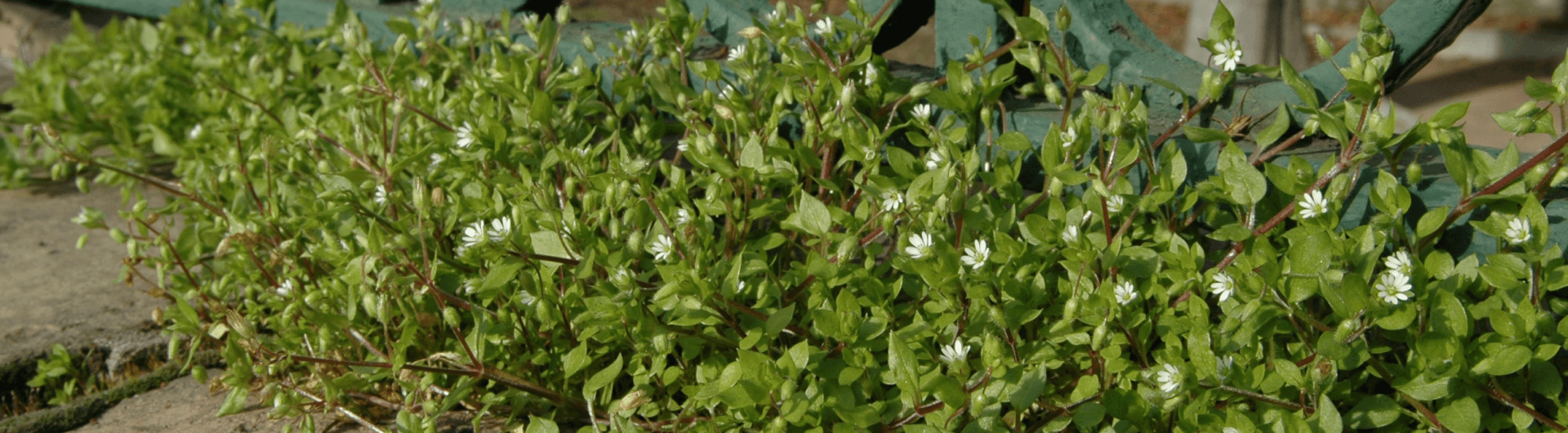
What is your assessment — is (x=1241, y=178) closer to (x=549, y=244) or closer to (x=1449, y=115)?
(x=1449, y=115)

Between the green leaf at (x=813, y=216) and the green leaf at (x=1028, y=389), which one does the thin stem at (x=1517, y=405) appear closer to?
the green leaf at (x=1028, y=389)

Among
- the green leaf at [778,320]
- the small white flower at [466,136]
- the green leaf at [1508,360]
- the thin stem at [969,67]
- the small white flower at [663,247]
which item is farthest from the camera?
the small white flower at [466,136]

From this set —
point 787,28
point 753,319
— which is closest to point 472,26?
point 787,28

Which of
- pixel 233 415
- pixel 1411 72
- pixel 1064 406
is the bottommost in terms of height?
pixel 233 415

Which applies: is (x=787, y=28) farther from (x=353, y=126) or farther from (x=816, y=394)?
(x=353, y=126)

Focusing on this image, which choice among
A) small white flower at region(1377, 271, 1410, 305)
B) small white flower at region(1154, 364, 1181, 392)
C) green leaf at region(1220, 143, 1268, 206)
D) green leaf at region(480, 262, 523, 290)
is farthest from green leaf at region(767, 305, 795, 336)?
small white flower at region(1377, 271, 1410, 305)

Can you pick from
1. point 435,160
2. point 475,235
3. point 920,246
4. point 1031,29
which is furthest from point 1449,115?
point 435,160

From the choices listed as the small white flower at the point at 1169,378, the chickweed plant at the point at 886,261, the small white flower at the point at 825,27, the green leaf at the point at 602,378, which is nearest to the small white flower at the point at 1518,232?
the chickweed plant at the point at 886,261
